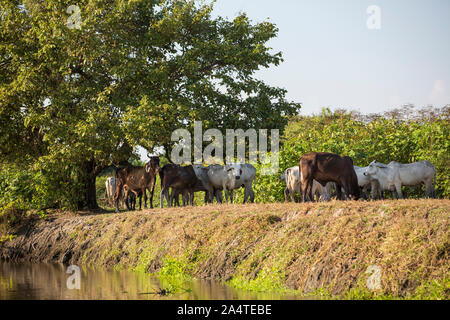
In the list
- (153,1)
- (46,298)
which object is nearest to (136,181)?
(153,1)

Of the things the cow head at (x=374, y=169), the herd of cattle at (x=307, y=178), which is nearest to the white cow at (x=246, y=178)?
the herd of cattle at (x=307, y=178)

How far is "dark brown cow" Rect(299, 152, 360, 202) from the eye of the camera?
14305mm

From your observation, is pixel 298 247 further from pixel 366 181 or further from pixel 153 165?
pixel 153 165

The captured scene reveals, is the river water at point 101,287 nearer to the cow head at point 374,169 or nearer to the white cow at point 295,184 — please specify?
the white cow at point 295,184

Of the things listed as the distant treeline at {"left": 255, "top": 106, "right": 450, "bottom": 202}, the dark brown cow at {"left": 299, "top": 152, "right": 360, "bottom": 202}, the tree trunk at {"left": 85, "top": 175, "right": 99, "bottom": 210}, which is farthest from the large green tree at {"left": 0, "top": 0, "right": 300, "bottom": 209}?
the dark brown cow at {"left": 299, "top": 152, "right": 360, "bottom": 202}

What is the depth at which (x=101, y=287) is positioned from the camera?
1115 cm

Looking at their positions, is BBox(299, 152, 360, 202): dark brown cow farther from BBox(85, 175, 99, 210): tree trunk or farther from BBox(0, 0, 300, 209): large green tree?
BBox(85, 175, 99, 210): tree trunk

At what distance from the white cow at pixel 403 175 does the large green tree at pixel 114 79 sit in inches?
206

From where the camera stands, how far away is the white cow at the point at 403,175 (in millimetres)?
15516

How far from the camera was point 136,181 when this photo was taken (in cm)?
1969

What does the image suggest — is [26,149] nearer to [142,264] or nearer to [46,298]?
[142,264]

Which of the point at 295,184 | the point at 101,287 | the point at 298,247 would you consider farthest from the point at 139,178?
the point at 298,247

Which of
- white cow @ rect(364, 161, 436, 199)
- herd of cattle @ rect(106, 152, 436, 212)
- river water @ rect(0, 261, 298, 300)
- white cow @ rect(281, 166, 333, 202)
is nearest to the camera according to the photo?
river water @ rect(0, 261, 298, 300)

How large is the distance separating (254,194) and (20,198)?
8066 millimetres
